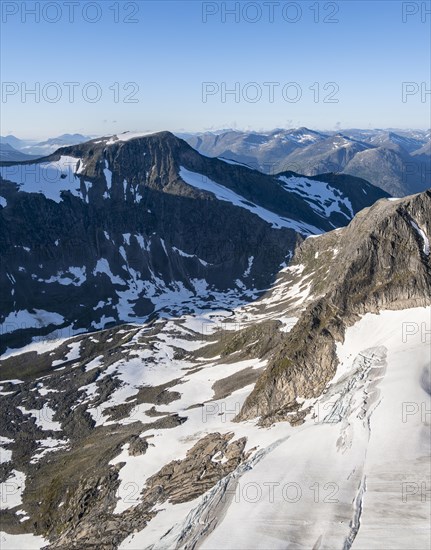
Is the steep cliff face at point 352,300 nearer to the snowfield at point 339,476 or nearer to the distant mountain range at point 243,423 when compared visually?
the distant mountain range at point 243,423

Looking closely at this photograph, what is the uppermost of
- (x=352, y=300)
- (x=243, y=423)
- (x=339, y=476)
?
(x=352, y=300)

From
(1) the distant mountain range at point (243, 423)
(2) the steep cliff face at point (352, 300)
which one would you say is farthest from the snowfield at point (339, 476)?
(2) the steep cliff face at point (352, 300)

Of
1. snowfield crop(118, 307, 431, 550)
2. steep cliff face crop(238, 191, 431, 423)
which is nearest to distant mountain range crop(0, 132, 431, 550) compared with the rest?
snowfield crop(118, 307, 431, 550)

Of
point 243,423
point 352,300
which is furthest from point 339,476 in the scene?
point 352,300

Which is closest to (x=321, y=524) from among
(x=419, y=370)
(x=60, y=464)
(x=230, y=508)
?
(x=230, y=508)

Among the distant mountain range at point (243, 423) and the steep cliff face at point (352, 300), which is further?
the steep cliff face at point (352, 300)

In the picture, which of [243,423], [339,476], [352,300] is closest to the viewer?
[339,476]

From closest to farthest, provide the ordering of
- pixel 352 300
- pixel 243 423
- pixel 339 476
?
pixel 339 476 < pixel 243 423 < pixel 352 300

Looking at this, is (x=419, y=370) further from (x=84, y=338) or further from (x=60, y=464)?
(x=84, y=338)

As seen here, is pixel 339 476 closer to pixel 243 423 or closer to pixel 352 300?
pixel 243 423

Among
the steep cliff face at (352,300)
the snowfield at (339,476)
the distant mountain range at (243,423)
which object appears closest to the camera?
the snowfield at (339,476)
